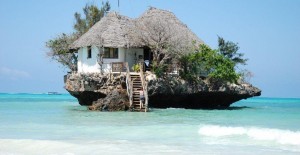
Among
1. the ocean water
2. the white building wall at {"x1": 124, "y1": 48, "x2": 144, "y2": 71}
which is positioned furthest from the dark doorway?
the ocean water

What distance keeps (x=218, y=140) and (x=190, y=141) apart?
0.93 meters

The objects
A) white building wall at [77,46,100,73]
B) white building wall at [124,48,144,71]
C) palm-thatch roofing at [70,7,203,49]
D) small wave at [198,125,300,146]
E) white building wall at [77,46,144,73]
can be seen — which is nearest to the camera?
small wave at [198,125,300,146]

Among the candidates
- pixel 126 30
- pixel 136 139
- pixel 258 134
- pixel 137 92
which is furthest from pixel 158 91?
pixel 136 139

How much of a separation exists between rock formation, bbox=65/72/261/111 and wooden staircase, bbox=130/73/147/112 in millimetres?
510

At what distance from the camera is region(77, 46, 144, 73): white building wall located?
29406 mm

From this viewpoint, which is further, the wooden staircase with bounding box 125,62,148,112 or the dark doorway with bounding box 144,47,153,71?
the dark doorway with bounding box 144,47,153,71

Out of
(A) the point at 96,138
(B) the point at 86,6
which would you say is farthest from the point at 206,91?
(A) the point at 96,138

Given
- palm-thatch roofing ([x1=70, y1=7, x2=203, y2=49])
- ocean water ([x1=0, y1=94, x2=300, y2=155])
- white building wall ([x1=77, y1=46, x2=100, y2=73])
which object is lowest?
ocean water ([x1=0, y1=94, x2=300, y2=155])

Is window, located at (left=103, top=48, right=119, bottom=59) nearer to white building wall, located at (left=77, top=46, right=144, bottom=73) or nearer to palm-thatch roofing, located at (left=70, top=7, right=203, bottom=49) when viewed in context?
white building wall, located at (left=77, top=46, right=144, bottom=73)

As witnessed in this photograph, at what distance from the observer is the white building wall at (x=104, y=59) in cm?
2941

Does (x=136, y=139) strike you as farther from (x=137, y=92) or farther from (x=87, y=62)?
(x=87, y=62)

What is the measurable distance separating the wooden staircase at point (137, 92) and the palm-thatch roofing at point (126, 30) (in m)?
2.42

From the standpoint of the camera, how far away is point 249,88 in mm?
32062

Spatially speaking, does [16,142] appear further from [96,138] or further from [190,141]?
[190,141]
